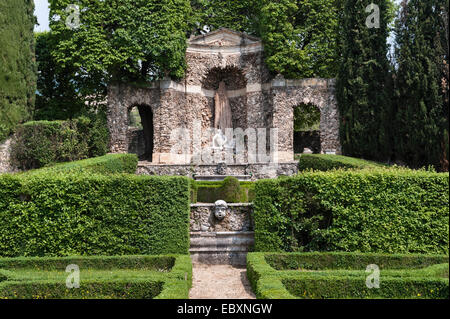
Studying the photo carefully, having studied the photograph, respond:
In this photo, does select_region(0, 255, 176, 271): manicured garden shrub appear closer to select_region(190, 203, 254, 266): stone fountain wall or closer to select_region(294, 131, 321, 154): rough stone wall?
select_region(190, 203, 254, 266): stone fountain wall

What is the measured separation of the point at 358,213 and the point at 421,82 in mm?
8736

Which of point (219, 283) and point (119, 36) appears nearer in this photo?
point (219, 283)

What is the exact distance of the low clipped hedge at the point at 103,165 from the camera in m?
Answer: 13.2

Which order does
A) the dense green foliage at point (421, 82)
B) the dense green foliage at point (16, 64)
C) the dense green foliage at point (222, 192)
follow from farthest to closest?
the dense green foliage at point (16, 64) → the dense green foliage at point (421, 82) → the dense green foliage at point (222, 192)

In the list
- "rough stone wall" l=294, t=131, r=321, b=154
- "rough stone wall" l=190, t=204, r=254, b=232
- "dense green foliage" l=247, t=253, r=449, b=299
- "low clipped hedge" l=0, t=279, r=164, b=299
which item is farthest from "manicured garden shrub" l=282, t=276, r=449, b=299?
"rough stone wall" l=294, t=131, r=321, b=154

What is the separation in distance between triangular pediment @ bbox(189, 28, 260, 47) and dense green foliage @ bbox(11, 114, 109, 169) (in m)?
9.80

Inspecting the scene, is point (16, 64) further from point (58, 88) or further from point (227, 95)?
point (227, 95)

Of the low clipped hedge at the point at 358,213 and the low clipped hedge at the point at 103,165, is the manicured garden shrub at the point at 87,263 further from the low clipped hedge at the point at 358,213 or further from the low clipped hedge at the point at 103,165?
the low clipped hedge at the point at 103,165

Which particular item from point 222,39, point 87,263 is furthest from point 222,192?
point 222,39

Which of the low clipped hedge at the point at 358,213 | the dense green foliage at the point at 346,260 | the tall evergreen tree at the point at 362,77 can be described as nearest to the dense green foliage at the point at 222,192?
the low clipped hedge at the point at 358,213

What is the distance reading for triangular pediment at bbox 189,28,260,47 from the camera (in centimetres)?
2416

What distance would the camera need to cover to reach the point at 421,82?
14539 millimetres
